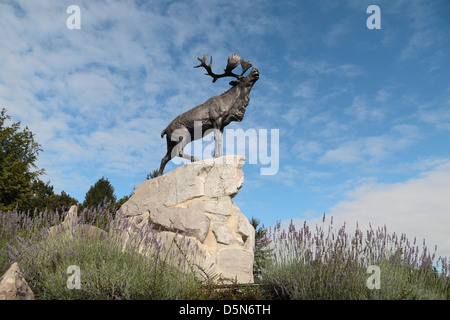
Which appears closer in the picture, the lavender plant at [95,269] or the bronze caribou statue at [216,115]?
the lavender plant at [95,269]

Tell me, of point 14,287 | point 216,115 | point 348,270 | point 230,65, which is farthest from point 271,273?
point 230,65

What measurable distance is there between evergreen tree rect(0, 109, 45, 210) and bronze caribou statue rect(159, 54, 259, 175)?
11.7m

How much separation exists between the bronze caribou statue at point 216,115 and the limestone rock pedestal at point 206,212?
1.97 ft

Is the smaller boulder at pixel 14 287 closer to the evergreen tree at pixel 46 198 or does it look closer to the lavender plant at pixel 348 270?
the lavender plant at pixel 348 270

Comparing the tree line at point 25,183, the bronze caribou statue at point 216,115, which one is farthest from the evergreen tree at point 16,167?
the bronze caribou statue at point 216,115

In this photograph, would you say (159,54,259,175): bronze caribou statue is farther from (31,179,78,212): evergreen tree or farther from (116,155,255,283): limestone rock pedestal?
(31,179,78,212): evergreen tree

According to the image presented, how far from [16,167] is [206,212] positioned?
50.0ft

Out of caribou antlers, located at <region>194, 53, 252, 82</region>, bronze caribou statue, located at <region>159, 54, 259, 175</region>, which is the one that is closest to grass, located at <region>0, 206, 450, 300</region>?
bronze caribou statue, located at <region>159, 54, 259, 175</region>

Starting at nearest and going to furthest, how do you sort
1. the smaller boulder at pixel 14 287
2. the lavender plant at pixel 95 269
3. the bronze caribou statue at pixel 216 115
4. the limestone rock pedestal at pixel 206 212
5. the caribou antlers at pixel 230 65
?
the smaller boulder at pixel 14 287
the lavender plant at pixel 95 269
the limestone rock pedestal at pixel 206 212
the bronze caribou statue at pixel 216 115
the caribou antlers at pixel 230 65

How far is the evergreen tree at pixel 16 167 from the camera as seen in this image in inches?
678

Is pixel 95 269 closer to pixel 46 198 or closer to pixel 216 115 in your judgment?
pixel 216 115

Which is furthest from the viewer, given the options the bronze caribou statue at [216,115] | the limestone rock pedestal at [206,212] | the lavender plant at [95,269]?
the bronze caribou statue at [216,115]
